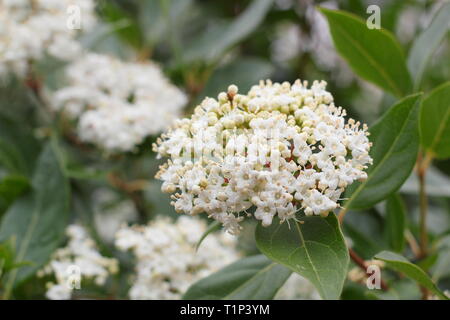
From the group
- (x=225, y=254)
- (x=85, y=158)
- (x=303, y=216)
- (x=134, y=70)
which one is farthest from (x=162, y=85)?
(x=303, y=216)

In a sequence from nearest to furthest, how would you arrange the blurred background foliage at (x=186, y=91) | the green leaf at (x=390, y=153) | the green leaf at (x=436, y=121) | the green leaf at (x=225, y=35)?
the green leaf at (x=390, y=153)
the green leaf at (x=436, y=121)
the blurred background foliage at (x=186, y=91)
the green leaf at (x=225, y=35)

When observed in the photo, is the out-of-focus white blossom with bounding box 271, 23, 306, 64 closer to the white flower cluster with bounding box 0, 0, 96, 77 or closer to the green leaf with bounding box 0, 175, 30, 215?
the white flower cluster with bounding box 0, 0, 96, 77

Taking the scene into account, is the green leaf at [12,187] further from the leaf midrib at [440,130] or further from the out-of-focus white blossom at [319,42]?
the out-of-focus white blossom at [319,42]

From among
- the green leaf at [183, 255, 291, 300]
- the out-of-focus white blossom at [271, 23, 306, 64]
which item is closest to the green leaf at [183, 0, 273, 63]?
the out-of-focus white blossom at [271, 23, 306, 64]

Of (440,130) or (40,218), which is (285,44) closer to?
(440,130)

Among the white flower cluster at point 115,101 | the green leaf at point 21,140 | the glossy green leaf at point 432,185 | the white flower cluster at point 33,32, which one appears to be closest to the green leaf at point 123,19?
the white flower cluster at point 33,32

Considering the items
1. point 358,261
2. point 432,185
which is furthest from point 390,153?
point 432,185
